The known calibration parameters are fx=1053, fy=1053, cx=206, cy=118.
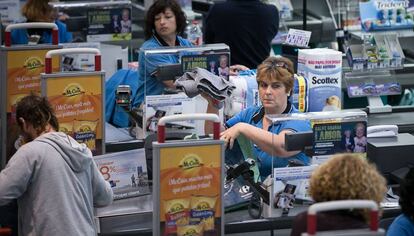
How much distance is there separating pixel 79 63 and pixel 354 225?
450 cm

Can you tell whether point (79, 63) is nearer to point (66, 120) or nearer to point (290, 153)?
point (66, 120)

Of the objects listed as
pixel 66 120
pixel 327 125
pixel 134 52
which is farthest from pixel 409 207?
pixel 134 52

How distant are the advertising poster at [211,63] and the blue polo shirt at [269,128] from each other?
0.53 meters

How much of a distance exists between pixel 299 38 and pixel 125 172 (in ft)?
7.30

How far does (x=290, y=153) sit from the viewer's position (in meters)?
5.59

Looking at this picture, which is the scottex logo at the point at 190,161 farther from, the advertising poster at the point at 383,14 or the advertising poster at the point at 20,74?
the advertising poster at the point at 383,14

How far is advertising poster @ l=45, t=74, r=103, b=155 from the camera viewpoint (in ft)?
19.3

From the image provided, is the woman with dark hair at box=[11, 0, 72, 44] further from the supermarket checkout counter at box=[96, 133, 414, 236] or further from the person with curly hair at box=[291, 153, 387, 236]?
the person with curly hair at box=[291, 153, 387, 236]

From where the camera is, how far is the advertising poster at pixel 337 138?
553 cm

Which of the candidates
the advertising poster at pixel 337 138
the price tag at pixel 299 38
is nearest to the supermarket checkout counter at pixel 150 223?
the advertising poster at pixel 337 138

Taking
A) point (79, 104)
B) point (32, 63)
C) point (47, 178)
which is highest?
point (32, 63)

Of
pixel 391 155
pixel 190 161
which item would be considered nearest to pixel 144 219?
pixel 190 161

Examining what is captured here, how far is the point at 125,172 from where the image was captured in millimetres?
5848

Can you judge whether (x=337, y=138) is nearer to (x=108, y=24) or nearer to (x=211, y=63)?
(x=211, y=63)
